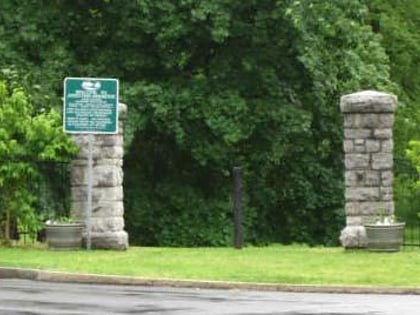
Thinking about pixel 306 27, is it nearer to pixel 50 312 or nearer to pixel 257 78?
pixel 257 78

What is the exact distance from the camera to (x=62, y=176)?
23.9 meters

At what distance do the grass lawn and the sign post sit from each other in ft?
5.45

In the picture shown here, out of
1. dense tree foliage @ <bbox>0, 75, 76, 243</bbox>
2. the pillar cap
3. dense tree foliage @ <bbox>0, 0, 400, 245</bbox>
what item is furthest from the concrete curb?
dense tree foliage @ <bbox>0, 0, 400, 245</bbox>

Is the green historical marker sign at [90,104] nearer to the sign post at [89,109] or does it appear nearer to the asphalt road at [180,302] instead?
the sign post at [89,109]

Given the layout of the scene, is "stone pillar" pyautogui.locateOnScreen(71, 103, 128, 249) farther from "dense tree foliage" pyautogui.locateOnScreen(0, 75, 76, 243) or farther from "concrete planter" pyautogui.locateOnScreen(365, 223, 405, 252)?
"concrete planter" pyautogui.locateOnScreen(365, 223, 405, 252)

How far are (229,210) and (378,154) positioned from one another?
984 centimetres

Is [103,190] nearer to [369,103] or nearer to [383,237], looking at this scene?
[369,103]

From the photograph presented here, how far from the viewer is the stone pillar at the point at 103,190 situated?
73.7 ft

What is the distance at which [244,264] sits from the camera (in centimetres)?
1912

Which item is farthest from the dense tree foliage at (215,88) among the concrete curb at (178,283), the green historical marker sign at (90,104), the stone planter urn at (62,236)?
the concrete curb at (178,283)

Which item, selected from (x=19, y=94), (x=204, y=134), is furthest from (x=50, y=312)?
(x=204, y=134)

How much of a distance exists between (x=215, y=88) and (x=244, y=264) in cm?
1165

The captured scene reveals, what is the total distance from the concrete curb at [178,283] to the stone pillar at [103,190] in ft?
13.3

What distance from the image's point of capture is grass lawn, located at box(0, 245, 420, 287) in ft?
56.3
